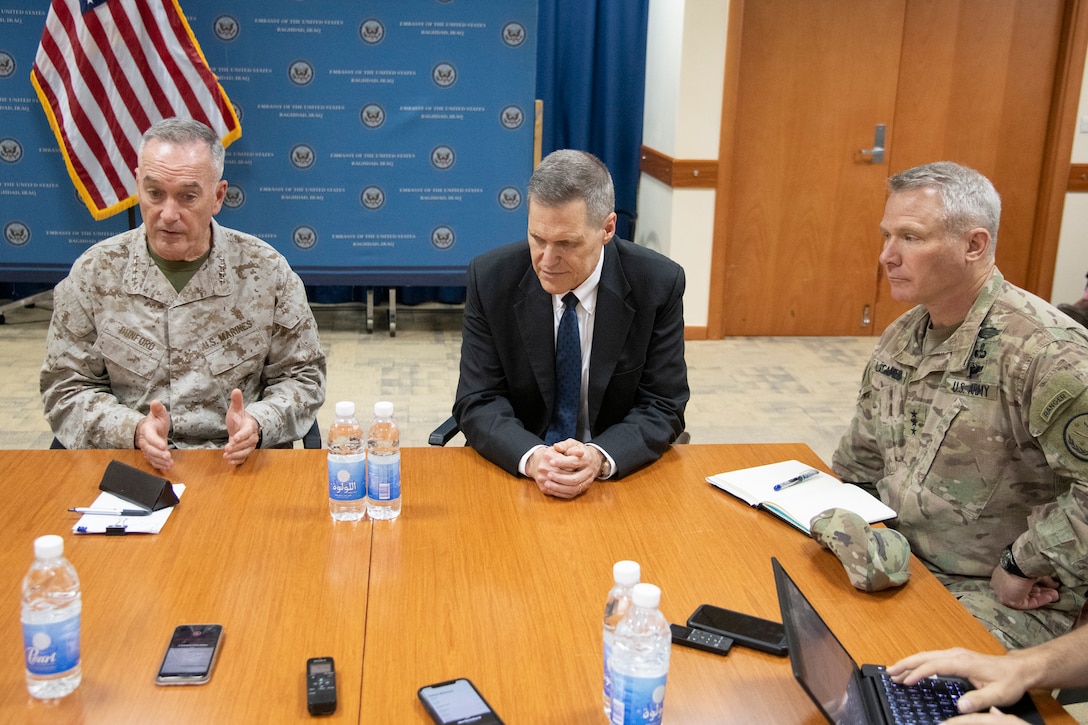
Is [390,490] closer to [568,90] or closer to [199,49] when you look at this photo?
[199,49]

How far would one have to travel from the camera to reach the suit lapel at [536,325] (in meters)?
2.62

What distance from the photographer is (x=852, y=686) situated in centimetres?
155

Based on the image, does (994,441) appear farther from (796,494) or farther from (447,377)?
(447,377)

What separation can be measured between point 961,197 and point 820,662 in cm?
121

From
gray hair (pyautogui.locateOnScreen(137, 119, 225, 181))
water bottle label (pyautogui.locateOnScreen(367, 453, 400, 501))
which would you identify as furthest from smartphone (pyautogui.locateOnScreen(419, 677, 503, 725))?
gray hair (pyautogui.locateOnScreen(137, 119, 225, 181))

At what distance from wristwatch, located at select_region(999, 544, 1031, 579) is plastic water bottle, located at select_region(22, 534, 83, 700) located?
1.74 meters

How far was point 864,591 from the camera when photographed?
1899 millimetres

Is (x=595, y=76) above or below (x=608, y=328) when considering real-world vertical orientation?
above

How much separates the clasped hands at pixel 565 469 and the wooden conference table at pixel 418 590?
35 mm

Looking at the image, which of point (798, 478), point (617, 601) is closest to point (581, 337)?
point (798, 478)

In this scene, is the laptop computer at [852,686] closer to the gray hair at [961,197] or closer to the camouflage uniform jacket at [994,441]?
the camouflage uniform jacket at [994,441]

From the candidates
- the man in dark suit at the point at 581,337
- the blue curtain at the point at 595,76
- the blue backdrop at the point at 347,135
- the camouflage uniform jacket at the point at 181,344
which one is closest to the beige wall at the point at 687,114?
the blue curtain at the point at 595,76

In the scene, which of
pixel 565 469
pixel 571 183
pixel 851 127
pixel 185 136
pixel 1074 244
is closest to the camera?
pixel 565 469

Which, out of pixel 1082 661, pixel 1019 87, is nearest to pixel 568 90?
pixel 1019 87
